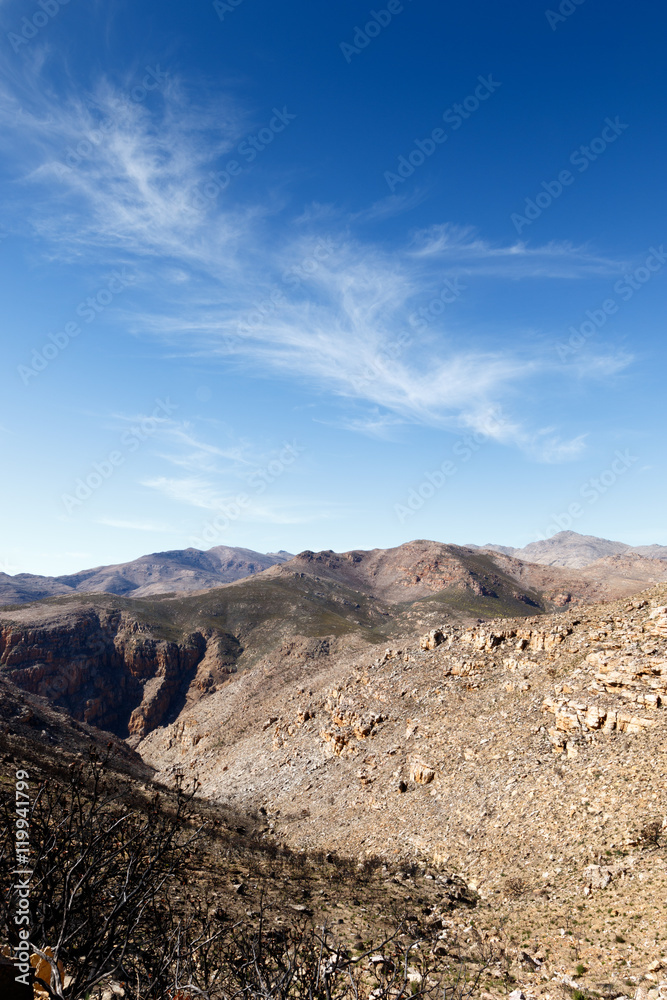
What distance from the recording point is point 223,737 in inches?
1986

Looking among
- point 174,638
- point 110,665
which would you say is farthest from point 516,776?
point 174,638

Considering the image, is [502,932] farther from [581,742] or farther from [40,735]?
[40,735]

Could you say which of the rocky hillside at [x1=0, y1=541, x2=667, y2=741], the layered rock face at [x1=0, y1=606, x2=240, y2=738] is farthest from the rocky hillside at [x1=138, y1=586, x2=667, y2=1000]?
the layered rock face at [x1=0, y1=606, x2=240, y2=738]

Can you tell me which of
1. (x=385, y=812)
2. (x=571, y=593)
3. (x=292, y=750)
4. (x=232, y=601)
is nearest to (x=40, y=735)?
(x=292, y=750)

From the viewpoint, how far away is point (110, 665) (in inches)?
3280

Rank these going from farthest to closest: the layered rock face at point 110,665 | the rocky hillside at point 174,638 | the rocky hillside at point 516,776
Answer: the layered rock face at point 110,665, the rocky hillside at point 174,638, the rocky hillside at point 516,776

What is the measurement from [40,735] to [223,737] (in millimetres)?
20968

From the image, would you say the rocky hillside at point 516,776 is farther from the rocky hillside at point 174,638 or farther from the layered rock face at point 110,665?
the layered rock face at point 110,665

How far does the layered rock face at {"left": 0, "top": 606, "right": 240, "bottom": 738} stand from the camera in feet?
249

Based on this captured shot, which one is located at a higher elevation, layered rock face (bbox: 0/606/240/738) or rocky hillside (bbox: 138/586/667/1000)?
rocky hillside (bbox: 138/586/667/1000)

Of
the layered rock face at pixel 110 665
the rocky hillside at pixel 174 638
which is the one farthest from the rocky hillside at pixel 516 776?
the layered rock face at pixel 110 665

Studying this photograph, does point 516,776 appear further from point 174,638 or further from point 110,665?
point 174,638

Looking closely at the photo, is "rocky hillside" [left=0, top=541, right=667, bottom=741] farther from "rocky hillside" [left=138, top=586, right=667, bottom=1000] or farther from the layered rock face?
"rocky hillside" [left=138, top=586, right=667, bottom=1000]

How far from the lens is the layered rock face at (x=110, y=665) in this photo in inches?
2992
